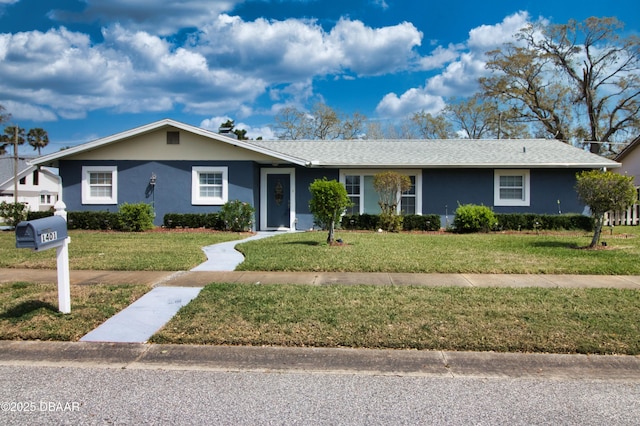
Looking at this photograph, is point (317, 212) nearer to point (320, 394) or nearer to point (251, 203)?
point (251, 203)

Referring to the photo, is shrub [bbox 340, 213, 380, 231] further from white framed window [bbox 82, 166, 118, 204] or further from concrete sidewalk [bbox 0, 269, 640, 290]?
white framed window [bbox 82, 166, 118, 204]

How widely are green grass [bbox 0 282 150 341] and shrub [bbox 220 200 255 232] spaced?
8970mm

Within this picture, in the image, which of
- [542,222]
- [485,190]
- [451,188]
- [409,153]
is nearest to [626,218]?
[542,222]

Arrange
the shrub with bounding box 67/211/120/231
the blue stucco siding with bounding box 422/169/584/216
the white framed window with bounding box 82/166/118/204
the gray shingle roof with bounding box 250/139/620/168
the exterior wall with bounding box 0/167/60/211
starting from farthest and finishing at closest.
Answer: the exterior wall with bounding box 0/167/60/211
the blue stucco siding with bounding box 422/169/584/216
the white framed window with bounding box 82/166/118/204
the gray shingle roof with bounding box 250/139/620/168
the shrub with bounding box 67/211/120/231

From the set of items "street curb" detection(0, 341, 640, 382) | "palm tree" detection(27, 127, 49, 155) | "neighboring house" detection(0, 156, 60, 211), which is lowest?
"street curb" detection(0, 341, 640, 382)

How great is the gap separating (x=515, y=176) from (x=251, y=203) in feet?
32.9

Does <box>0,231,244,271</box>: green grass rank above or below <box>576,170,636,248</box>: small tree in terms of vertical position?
below

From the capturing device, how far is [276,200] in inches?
727

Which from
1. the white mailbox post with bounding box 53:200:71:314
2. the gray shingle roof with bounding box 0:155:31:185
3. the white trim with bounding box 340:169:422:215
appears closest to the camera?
the white mailbox post with bounding box 53:200:71:314

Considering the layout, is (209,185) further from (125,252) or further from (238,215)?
(125,252)

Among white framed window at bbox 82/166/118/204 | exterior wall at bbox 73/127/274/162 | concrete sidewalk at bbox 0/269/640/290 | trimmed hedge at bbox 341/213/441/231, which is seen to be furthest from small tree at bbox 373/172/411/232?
white framed window at bbox 82/166/118/204

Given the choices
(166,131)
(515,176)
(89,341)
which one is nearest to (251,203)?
(166,131)

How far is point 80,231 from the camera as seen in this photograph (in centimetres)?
1641

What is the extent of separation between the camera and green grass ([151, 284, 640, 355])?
503 centimetres
